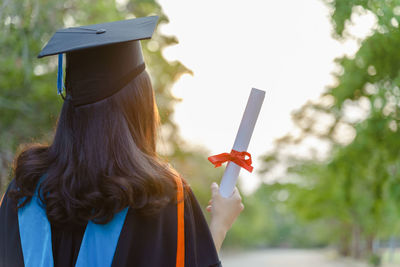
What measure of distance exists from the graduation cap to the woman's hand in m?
0.57

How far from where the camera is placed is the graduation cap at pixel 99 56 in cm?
201

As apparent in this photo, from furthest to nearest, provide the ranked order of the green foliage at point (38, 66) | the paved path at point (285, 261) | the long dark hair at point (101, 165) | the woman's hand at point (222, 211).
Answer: the paved path at point (285, 261) < the green foliage at point (38, 66) < the woman's hand at point (222, 211) < the long dark hair at point (101, 165)

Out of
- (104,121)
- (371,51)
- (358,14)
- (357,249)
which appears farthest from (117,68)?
(357,249)

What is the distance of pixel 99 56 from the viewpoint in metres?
2.12

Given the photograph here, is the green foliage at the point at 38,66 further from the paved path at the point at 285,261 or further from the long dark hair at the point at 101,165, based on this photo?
the paved path at the point at 285,261

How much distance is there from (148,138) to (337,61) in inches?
232

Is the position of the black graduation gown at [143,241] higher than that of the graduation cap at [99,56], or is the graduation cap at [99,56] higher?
the graduation cap at [99,56]

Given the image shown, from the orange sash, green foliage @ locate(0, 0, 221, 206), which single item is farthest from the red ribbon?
green foliage @ locate(0, 0, 221, 206)

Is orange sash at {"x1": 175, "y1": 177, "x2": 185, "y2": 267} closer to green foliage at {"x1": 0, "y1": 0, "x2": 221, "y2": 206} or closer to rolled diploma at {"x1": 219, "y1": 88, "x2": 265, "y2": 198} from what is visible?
rolled diploma at {"x1": 219, "y1": 88, "x2": 265, "y2": 198}

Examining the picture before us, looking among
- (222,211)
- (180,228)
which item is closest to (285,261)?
(222,211)

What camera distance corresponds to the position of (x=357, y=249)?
35.5 metres

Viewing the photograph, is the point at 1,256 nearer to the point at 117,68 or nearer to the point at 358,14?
the point at 117,68

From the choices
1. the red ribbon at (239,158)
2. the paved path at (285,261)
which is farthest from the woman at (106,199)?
the paved path at (285,261)

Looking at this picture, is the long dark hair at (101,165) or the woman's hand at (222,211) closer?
the long dark hair at (101,165)
